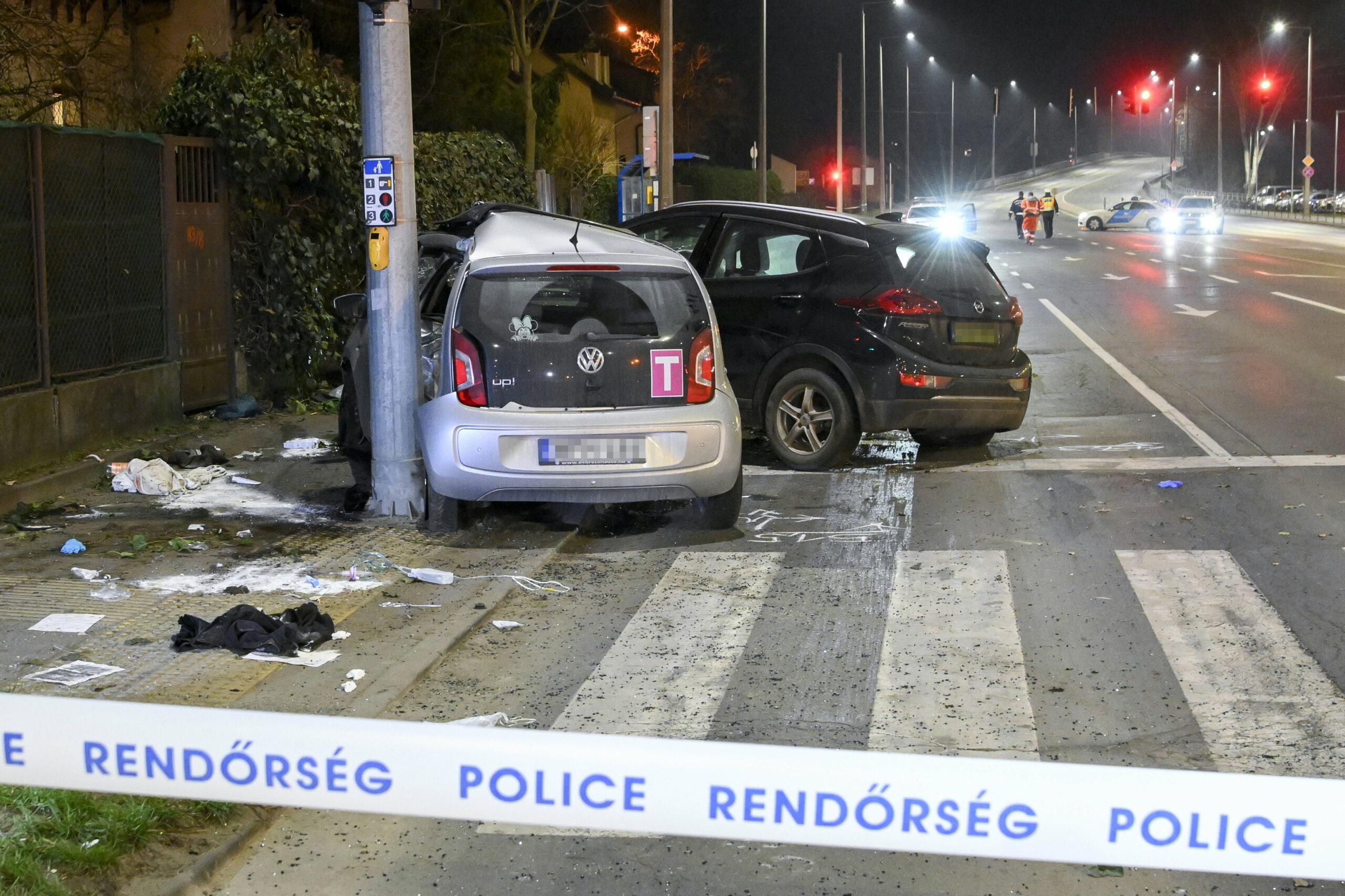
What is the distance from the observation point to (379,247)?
847 cm

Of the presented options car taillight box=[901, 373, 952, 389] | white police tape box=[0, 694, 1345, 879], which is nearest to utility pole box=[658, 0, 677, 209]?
car taillight box=[901, 373, 952, 389]

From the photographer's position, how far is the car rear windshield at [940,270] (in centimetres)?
1010

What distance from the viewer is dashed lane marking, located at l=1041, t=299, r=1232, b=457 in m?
10.8

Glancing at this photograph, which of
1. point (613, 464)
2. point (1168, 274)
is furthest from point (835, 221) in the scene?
point (1168, 274)

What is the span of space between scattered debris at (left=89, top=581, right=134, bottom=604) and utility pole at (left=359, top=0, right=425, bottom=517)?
6.52 feet

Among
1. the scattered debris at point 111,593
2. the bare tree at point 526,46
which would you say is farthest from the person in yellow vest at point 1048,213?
the scattered debris at point 111,593

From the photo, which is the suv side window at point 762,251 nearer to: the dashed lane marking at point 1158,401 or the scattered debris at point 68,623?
the dashed lane marking at point 1158,401

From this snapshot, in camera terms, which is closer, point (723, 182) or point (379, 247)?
point (379, 247)

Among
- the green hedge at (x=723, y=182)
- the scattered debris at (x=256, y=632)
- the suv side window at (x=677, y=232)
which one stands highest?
the green hedge at (x=723, y=182)

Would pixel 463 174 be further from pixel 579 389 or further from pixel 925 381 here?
pixel 579 389

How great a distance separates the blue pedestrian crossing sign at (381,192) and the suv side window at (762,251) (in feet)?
10.0

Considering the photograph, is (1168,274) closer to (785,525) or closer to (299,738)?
(785,525)

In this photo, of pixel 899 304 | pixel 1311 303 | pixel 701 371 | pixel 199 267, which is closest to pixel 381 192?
pixel 701 371

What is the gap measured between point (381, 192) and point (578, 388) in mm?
1774
